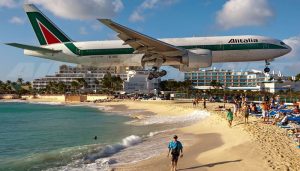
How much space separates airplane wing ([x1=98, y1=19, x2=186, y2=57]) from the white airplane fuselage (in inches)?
60.4

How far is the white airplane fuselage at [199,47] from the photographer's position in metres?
31.8

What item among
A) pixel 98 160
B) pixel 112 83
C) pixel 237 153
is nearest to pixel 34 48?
pixel 98 160

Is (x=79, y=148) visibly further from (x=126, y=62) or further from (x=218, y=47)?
(x=218, y=47)

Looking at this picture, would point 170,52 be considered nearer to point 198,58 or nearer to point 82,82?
point 198,58

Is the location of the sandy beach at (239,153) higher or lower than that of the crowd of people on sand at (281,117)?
lower

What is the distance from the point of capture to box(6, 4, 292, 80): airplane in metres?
31.0

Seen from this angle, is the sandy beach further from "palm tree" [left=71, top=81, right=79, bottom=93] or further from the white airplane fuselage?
"palm tree" [left=71, top=81, right=79, bottom=93]

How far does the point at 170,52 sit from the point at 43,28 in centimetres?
1388

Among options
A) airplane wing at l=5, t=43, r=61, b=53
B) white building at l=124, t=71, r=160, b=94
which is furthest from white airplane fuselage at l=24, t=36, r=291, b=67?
white building at l=124, t=71, r=160, b=94

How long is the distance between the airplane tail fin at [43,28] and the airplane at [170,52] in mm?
828

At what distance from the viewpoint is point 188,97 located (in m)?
79.7

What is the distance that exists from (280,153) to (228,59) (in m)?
17.7

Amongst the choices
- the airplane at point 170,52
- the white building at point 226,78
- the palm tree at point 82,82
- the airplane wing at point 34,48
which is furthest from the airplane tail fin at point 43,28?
the white building at point 226,78

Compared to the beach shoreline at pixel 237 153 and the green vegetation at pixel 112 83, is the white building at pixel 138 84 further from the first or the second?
the beach shoreline at pixel 237 153
